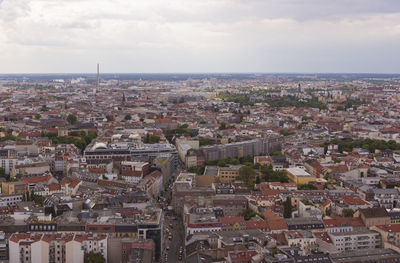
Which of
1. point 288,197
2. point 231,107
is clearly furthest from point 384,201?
point 231,107

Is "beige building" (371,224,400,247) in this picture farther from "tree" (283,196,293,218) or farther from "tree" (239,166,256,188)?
"tree" (239,166,256,188)

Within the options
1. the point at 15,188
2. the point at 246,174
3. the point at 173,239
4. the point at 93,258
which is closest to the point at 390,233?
the point at 173,239

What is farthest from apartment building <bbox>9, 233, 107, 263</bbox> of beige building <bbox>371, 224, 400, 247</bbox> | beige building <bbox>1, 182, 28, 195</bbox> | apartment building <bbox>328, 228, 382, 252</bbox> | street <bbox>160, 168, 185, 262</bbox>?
beige building <bbox>371, 224, 400, 247</bbox>

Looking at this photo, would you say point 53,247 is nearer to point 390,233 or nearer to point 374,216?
point 390,233

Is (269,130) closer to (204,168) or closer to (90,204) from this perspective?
(204,168)

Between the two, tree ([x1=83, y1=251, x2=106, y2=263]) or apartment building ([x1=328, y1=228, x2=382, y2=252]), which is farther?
apartment building ([x1=328, y1=228, x2=382, y2=252])

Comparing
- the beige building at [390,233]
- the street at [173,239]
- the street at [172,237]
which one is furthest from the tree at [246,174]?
the beige building at [390,233]

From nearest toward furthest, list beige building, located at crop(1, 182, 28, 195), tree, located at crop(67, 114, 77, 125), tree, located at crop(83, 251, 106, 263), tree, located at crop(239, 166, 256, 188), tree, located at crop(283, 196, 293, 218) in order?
tree, located at crop(83, 251, 106, 263)
tree, located at crop(283, 196, 293, 218)
beige building, located at crop(1, 182, 28, 195)
tree, located at crop(239, 166, 256, 188)
tree, located at crop(67, 114, 77, 125)

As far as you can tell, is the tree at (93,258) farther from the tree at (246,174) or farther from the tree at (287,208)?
the tree at (246,174)
